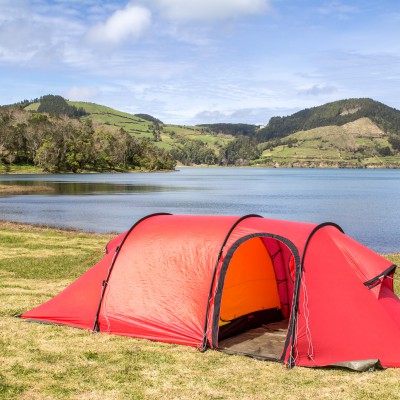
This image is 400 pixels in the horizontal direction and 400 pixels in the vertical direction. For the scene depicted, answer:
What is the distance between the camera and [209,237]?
1101 cm

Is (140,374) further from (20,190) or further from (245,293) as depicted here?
(20,190)

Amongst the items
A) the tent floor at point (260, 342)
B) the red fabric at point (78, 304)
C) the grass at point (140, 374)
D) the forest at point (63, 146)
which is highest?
the forest at point (63, 146)

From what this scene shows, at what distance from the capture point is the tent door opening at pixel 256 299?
10.8 meters

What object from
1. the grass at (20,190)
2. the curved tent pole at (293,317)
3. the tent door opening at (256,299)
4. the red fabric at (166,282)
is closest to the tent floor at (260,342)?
the tent door opening at (256,299)

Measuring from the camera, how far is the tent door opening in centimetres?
1082

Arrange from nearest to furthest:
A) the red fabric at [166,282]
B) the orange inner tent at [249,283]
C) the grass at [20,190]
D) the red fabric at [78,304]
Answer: the red fabric at [166,282] → the orange inner tent at [249,283] → the red fabric at [78,304] → the grass at [20,190]

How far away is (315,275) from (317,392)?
2.58 m

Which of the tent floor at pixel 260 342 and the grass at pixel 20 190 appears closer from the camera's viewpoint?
the tent floor at pixel 260 342

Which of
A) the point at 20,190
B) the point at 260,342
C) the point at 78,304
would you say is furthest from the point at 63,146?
the point at 260,342

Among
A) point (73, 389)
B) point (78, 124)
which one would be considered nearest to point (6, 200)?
point (73, 389)

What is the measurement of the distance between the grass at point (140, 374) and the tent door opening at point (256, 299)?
963mm

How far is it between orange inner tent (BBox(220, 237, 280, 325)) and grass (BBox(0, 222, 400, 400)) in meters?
1.46

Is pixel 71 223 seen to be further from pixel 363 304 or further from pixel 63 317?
pixel 363 304

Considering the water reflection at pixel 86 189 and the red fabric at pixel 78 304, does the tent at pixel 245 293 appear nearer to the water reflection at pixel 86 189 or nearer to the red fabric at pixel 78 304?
the red fabric at pixel 78 304
